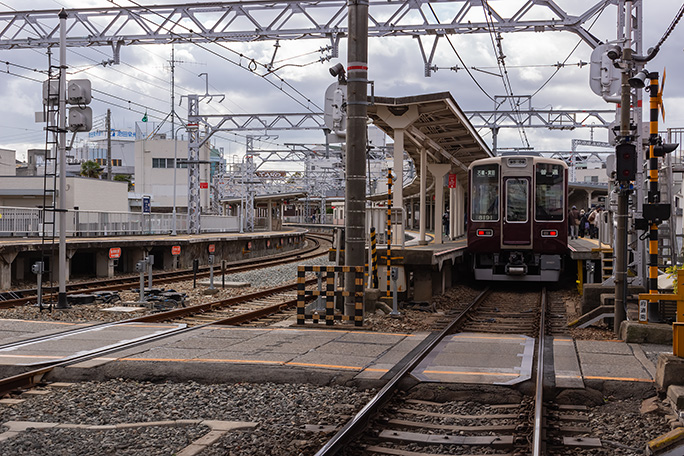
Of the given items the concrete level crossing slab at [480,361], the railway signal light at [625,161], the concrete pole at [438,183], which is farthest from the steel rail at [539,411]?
the concrete pole at [438,183]

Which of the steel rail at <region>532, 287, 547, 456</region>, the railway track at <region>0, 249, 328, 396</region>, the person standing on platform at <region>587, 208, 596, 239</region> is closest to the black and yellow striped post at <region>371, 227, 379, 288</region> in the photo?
the railway track at <region>0, 249, 328, 396</region>

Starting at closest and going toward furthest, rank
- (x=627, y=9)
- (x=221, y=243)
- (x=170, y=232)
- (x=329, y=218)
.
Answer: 1. (x=627, y=9)
2. (x=221, y=243)
3. (x=170, y=232)
4. (x=329, y=218)

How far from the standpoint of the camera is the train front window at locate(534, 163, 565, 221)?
18.5 metres

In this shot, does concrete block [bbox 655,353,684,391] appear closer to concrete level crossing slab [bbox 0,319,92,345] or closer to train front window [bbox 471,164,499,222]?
concrete level crossing slab [bbox 0,319,92,345]

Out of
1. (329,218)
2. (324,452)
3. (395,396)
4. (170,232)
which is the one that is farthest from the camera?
(329,218)

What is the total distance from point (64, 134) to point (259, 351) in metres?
6.94

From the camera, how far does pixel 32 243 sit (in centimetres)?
1931

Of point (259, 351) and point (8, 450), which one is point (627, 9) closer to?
point (259, 351)

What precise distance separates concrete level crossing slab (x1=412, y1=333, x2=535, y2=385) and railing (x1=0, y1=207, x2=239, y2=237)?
1837 cm

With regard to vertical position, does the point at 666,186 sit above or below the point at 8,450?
above

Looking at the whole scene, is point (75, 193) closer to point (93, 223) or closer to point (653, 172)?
point (93, 223)

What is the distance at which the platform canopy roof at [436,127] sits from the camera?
1620cm

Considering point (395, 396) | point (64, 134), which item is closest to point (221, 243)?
point (64, 134)

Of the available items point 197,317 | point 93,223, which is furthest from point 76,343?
point 93,223
